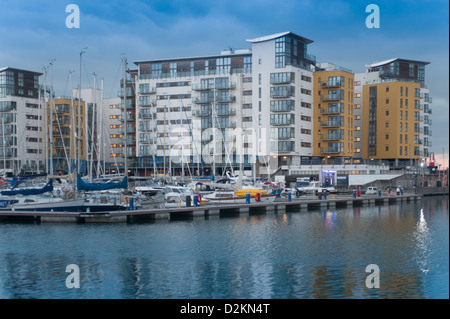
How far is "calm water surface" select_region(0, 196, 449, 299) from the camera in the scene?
28.4 metres

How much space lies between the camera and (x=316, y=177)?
108188 mm

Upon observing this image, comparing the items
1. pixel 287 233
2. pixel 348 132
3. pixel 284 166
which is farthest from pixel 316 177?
pixel 287 233

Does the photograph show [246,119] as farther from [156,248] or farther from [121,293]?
[121,293]

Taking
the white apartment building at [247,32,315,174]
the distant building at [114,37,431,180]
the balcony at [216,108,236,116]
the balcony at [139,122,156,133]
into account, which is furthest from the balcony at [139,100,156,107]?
the white apartment building at [247,32,315,174]

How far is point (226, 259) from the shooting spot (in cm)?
3603

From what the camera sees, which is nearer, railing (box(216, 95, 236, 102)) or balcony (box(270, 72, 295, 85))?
balcony (box(270, 72, 295, 85))

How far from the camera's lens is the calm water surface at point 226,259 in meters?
28.4

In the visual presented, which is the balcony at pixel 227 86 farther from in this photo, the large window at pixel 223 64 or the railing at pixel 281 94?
the railing at pixel 281 94

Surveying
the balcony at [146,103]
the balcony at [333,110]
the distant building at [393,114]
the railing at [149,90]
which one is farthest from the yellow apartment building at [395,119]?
the balcony at [146,103]

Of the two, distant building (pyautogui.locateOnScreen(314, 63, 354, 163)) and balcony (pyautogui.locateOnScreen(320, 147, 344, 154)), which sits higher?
distant building (pyautogui.locateOnScreen(314, 63, 354, 163))

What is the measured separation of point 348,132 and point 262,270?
298 ft

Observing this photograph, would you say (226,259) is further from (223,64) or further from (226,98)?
(223,64)

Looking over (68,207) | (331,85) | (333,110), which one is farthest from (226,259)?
(331,85)

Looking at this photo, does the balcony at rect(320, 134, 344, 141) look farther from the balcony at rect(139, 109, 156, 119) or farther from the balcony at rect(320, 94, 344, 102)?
the balcony at rect(139, 109, 156, 119)
